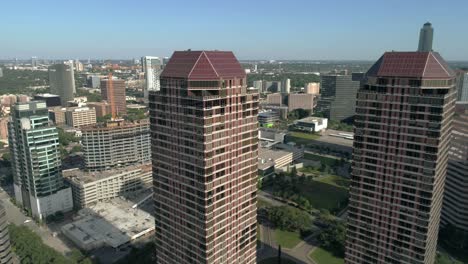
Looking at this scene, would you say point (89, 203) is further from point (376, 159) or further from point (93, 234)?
point (376, 159)

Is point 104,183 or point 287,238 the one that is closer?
point 287,238

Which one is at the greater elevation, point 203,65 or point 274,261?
point 203,65

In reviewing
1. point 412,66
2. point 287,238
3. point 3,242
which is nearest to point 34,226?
point 3,242

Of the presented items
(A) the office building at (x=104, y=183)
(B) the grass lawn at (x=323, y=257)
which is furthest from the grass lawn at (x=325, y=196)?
(A) the office building at (x=104, y=183)

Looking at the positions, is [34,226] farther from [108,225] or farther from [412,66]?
[412,66]

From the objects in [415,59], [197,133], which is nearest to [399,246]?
[415,59]

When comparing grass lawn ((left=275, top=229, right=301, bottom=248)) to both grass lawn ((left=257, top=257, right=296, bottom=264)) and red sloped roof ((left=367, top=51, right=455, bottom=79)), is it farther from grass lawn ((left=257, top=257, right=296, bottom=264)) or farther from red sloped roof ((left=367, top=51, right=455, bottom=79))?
red sloped roof ((left=367, top=51, right=455, bottom=79))
